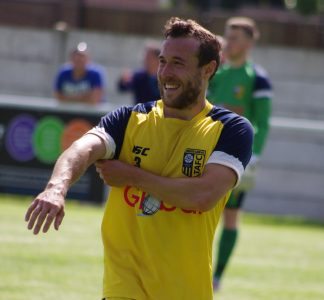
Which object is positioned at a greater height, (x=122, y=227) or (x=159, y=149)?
(x=159, y=149)

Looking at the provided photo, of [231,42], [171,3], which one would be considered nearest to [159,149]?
[231,42]

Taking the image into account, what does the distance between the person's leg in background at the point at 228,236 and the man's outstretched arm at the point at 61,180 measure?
202 inches

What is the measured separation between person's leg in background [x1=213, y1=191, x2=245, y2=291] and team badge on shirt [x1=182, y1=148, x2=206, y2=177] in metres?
4.92

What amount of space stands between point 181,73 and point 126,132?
0.39 m

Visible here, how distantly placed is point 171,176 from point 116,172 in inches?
10.6

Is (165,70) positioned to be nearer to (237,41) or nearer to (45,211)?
(45,211)

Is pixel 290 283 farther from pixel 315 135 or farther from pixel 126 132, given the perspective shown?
pixel 315 135

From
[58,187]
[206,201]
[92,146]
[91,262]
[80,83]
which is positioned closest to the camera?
[58,187]

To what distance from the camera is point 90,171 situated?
54.6 feet

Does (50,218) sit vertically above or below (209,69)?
below

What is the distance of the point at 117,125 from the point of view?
212 inches

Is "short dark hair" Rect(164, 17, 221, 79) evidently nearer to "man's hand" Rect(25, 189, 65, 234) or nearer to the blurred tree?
"man's hand" Rect(25, 189, 65, 234)

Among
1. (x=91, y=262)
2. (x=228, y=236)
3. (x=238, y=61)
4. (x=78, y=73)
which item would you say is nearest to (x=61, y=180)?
(x=228, y=236)

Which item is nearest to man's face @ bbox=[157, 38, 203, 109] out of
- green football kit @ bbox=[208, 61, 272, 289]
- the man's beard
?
the man's beard
